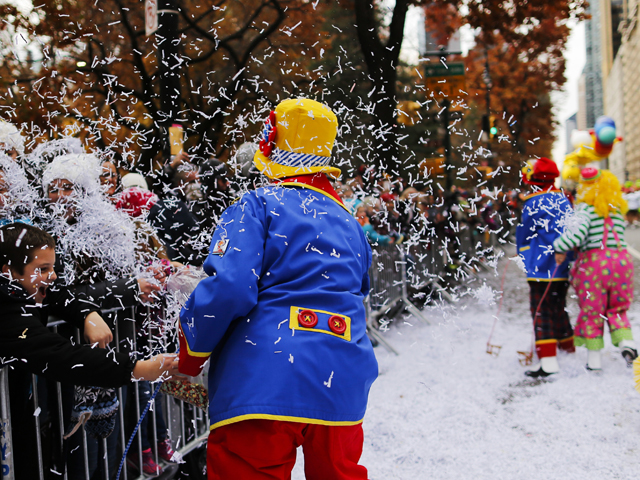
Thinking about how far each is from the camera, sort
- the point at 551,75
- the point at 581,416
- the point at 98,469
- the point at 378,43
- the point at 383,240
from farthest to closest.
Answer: the point at 551,75 → the point at 378,43 → the point at 383,240 → the point at 581,416 → the point at 98,469

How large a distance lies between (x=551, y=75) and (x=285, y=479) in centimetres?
2976

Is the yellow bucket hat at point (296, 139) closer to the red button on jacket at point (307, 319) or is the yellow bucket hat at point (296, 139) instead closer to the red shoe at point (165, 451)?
the red button on jacket at point (307, 319)

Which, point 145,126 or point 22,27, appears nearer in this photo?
point 22,27

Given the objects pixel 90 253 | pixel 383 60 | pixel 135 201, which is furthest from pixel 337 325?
pixel 383 60

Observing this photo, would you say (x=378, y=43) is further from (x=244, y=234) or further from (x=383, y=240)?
(x=244, y=234)

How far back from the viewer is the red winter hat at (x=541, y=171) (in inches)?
204

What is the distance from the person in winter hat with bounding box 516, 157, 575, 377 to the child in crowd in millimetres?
4282

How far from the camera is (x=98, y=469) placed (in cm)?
271

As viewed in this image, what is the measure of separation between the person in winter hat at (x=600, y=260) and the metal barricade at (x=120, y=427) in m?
3.84

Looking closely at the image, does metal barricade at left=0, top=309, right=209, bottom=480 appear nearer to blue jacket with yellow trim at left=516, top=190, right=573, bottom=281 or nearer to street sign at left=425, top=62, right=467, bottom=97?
blue jacket with yellow trim at left=516, top=190, right=573, bottom=281

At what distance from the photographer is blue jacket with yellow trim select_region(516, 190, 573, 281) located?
5.17m

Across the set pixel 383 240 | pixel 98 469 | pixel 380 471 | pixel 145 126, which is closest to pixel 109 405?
pixel 98 469

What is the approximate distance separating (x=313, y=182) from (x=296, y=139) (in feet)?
0.63

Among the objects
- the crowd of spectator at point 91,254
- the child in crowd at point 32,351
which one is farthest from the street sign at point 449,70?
the child in crowd at point 32,351
